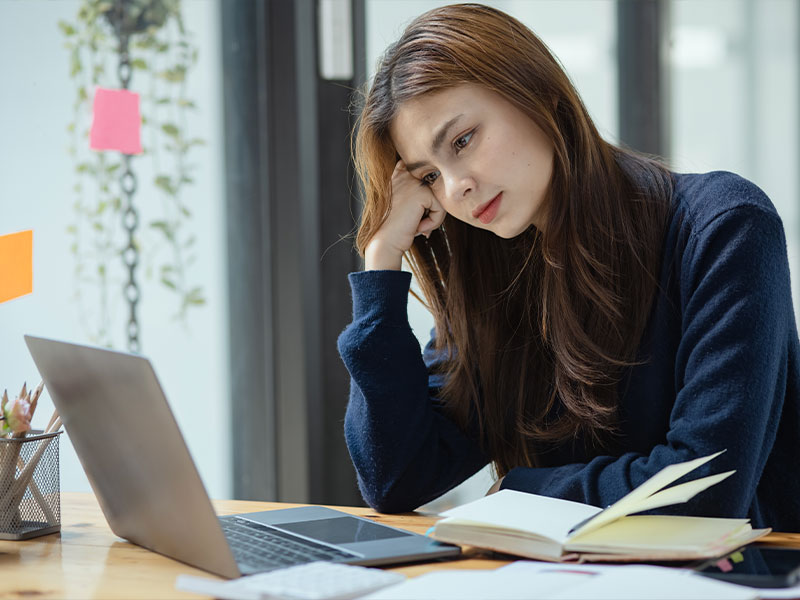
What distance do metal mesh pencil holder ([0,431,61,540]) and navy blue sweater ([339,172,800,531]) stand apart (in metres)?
0.40

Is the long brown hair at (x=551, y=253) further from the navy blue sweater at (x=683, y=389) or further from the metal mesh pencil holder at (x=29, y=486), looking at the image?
the metal mesh pencil holder at (x=29, y=486)

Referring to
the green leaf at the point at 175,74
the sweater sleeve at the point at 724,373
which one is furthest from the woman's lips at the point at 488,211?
the green leaf at the point at 175,74

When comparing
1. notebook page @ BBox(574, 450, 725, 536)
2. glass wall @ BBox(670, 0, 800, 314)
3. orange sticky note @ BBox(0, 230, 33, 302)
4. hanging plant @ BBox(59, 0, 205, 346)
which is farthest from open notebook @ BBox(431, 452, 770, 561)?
glass wall @ BBox(670, 0, 800, 314)

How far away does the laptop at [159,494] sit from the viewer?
815 mm

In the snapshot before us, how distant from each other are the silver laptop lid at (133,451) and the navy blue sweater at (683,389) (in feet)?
1.24

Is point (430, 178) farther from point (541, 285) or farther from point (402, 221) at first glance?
point (541, 285)

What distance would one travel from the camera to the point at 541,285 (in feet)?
4.48

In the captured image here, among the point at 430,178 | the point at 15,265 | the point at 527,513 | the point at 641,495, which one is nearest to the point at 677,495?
the point at 641,495

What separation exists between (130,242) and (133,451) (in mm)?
969

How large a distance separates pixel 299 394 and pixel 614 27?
4.77 feet

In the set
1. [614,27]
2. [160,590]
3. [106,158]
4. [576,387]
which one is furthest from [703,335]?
[614,27]

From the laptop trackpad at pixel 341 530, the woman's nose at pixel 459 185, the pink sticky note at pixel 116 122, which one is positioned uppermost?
the pink sticky note at pixel 116 122

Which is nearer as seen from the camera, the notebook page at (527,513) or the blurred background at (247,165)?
the notebook page at (527,513)

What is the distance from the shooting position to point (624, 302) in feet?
4.09
